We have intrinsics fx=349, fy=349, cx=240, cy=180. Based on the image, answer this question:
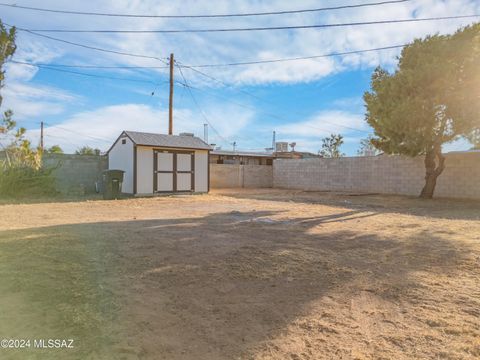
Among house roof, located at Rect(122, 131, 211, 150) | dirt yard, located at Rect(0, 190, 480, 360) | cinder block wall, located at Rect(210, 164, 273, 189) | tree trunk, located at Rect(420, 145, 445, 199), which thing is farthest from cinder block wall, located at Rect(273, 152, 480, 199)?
dirt yard, located at Rect(0, 190, 480, 360)

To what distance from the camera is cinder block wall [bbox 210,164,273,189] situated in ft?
74.0

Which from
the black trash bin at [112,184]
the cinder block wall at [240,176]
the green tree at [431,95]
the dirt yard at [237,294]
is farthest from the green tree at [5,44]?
the cinder block wall at [240,176]

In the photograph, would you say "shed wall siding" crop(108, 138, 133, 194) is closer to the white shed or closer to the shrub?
the white shed

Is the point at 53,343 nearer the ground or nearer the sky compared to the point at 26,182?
nearer the ground

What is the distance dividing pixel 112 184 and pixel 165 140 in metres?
3.08

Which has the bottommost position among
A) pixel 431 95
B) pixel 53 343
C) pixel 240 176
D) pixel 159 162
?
pixel 53 343

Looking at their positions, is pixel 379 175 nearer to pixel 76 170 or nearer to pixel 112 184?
pixel 112 184

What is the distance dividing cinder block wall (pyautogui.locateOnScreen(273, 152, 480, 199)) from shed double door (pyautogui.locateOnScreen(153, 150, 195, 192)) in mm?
8210

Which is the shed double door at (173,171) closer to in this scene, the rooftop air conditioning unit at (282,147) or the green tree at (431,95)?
the green tree at (431,95)

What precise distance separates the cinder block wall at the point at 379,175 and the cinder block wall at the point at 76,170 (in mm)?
11388

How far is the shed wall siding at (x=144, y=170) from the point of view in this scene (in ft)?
46.7

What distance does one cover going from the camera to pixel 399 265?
4242 millimetres

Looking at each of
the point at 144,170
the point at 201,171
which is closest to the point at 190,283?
the point at 144,170

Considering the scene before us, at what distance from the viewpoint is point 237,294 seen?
10.4 ft
